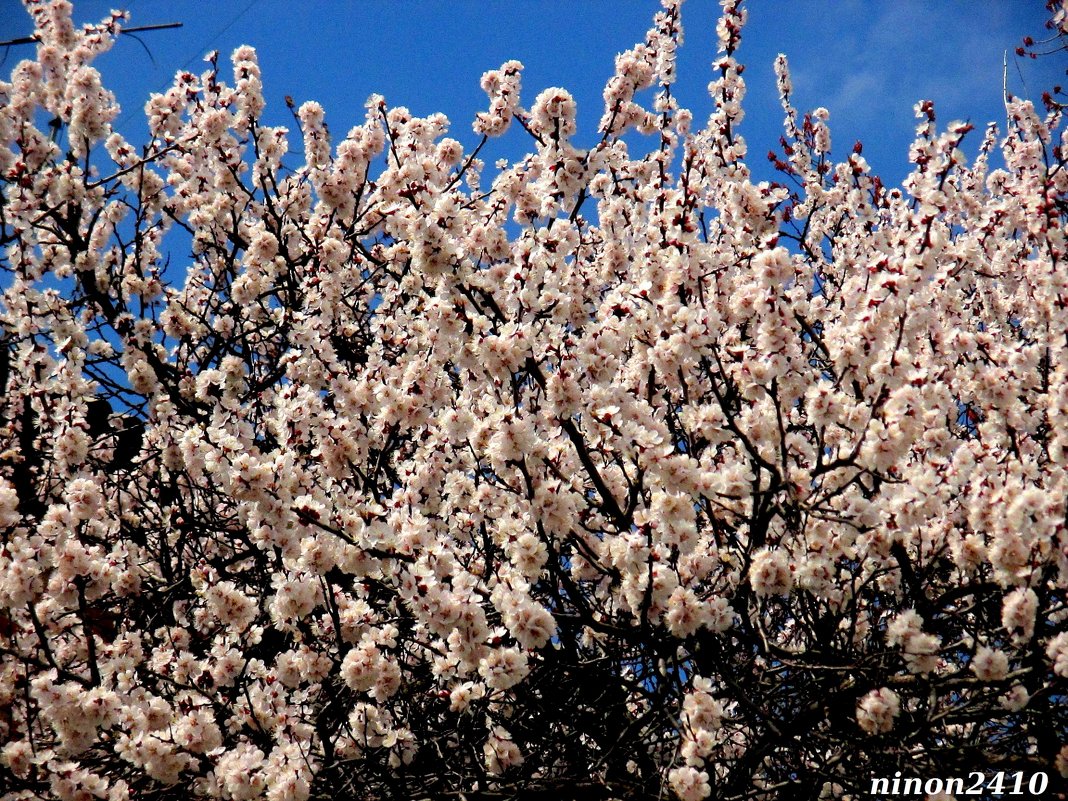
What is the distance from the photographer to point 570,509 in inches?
175

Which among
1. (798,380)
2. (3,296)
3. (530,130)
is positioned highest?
(530,130)

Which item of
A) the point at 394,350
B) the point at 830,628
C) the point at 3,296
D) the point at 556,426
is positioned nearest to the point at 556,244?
the point at 556,426

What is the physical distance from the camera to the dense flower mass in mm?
4145

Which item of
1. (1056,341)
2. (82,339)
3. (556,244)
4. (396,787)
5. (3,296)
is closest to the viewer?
(1056,341)

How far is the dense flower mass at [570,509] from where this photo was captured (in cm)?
414

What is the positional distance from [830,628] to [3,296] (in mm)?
7180

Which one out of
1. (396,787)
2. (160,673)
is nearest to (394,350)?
(160,673)

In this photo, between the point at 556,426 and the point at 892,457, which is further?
the point at 556,426

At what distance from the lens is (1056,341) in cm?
394

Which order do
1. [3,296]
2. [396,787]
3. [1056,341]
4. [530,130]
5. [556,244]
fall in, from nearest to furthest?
[1056,341]
[396,787]
[556,244]
[530,130]
[3,296]

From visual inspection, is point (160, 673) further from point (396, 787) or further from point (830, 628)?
point (830, 628)

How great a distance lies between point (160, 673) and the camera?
5355 millimetres

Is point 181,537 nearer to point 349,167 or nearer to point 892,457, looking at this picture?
point 349,167

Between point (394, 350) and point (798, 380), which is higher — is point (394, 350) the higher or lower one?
the higher one
